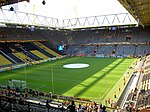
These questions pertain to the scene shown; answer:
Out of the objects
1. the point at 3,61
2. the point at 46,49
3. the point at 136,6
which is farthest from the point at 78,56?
the point at 136,6

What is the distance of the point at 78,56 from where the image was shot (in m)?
55.8

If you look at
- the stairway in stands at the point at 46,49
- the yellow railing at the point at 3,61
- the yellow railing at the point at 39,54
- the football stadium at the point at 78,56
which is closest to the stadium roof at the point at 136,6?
the football stadium at the point at 78,56

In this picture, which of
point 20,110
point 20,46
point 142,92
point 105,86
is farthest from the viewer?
point 20,46

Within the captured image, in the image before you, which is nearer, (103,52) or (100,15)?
(103,52)

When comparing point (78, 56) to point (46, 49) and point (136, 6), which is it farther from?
point (136, 6)

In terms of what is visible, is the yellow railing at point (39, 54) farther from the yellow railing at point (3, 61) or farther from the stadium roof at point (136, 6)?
the stadium roof at point (136, 6)

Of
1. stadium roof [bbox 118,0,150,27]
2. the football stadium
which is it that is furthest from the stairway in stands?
stadium roof [bbox 118,0,150,27]

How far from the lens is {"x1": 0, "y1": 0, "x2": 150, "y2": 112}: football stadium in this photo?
65.4 feet

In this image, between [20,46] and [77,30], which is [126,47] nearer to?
[77,30]

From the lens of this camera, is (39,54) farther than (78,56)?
No

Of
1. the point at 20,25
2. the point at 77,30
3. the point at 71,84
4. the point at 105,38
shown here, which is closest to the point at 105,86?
the point at 71,84

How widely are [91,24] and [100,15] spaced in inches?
158

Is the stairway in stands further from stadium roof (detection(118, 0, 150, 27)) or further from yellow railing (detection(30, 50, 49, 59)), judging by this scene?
stadium roof (detection(118, 0, 150, 27))

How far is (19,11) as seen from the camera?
51375mm
